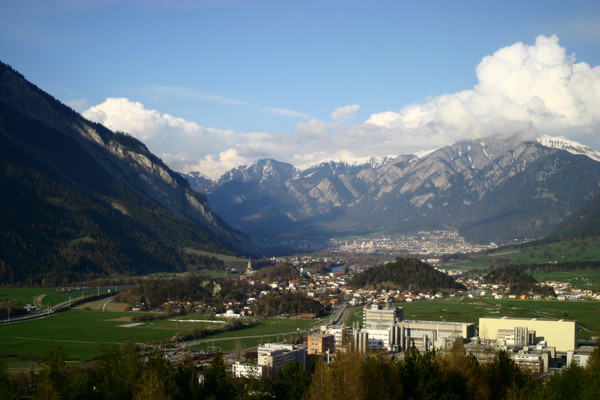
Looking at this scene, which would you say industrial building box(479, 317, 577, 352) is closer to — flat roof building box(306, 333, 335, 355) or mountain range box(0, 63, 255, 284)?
flat roof building box(306, 333, 335, 355)

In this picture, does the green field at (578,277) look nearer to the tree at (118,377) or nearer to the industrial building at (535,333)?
the industrial building at (535,333)

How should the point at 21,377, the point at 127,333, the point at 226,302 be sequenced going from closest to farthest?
the point at 21,377 → the point at 127,333 → the point at 226,302

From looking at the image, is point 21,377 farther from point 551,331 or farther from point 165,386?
point 551,331

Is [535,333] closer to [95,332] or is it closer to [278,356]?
[278,356]

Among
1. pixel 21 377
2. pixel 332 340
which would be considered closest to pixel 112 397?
pixel 21 377

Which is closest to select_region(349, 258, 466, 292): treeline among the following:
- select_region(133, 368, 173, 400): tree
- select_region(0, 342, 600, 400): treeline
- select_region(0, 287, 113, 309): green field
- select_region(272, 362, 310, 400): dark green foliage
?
select_region(0, 287, 113, 309): green field

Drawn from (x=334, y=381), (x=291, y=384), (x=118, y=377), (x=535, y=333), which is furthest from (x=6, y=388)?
(x=535, y=333)

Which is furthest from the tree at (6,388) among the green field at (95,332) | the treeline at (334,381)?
the green field at (95,332)
